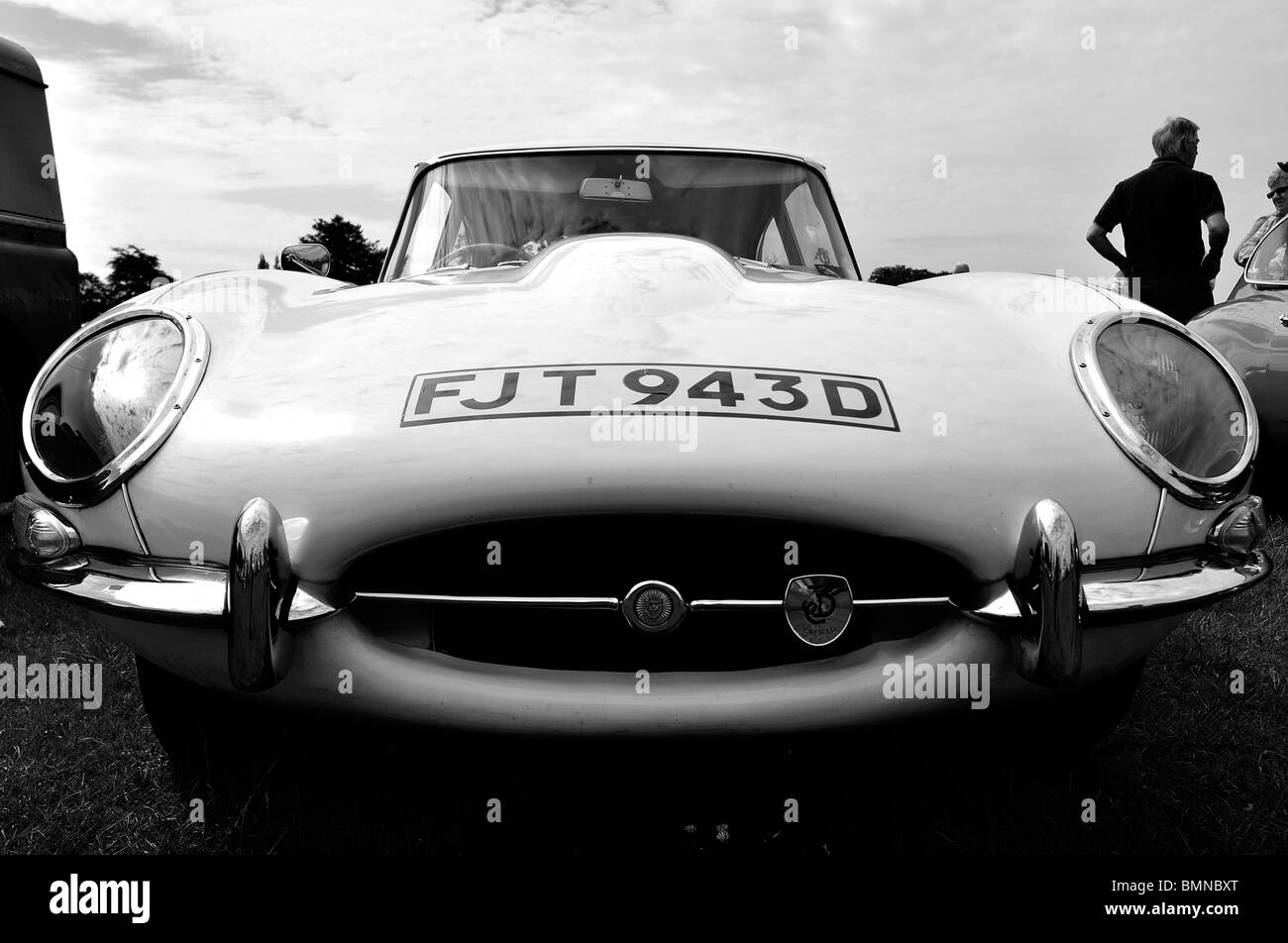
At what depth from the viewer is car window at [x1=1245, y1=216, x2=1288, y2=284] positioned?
3502mm

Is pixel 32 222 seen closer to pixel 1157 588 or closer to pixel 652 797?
pixel 652 797

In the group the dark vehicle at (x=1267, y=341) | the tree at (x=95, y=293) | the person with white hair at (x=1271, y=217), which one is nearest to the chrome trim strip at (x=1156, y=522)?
the dark vehicle at (x=1267, y=341)

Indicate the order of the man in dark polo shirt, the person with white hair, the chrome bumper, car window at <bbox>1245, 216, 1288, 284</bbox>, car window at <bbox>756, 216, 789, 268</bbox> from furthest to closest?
the man in dark polo shirt
the person with white hair
car window at <bbox>1245, 216, 1288, 284</bbox>
car window at <bbox>756, 216, 789, 268</bbox>
the chrome bumper

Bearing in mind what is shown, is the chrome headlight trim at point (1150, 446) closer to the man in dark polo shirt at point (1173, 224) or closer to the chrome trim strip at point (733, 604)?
the chrome trim strip at point (733, 604)

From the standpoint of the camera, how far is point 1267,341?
363 cm

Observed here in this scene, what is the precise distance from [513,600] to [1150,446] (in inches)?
39.5

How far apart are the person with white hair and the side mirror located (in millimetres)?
3437

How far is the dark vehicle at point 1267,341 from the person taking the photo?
354 centimetres

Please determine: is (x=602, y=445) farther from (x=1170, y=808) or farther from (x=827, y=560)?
(x=1170, y=808)

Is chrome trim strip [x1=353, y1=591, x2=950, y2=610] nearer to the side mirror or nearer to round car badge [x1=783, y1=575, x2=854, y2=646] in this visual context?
round car badge [x1=783, y1=575, x2=854, y2=646]

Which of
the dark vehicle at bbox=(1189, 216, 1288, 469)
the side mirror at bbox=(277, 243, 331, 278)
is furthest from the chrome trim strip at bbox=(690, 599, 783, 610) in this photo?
the dark vehicle at bbox=(1189, 216, 1288, 469)

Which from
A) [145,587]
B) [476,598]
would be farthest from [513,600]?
[145,587]

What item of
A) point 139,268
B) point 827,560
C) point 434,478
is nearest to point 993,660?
point 827,560

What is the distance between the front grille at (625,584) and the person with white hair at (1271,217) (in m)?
3.28
